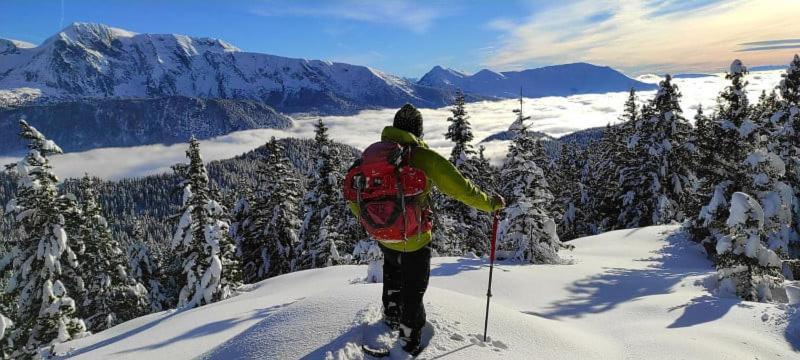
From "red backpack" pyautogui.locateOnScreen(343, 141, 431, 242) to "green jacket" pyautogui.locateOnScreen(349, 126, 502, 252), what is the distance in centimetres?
8

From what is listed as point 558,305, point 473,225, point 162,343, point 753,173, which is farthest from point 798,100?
point 162,343

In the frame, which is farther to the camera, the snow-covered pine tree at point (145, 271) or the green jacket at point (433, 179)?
the snow-covered pine tree at point (145, 271)

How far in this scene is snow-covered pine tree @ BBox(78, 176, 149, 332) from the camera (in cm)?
3083

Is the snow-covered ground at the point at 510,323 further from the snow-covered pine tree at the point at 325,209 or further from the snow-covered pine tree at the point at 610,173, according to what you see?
the snow-covered pine tree at the point at 610,173

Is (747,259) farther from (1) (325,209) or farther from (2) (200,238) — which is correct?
(1) (325,209)

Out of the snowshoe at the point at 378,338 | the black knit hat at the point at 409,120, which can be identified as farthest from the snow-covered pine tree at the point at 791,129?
the snowshoe at the point at 378,338

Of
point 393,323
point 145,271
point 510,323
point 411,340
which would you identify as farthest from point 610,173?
point 145,271

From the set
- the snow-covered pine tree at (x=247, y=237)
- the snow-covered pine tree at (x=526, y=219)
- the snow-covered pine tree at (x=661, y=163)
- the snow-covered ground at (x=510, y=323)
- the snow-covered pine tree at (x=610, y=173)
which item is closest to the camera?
the snow-covered ground at (x=510, y=323)

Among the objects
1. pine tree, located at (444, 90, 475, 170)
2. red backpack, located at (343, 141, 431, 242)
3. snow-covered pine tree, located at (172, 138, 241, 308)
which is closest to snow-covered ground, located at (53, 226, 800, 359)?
red backpack, located at (343, 141, 431, 242)

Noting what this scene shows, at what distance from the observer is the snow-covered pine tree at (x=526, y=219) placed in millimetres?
16875

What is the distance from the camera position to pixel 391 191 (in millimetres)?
4867

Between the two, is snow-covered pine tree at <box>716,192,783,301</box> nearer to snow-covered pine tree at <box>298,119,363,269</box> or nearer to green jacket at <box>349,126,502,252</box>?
green jacket at <box>349,126,502,252</box>

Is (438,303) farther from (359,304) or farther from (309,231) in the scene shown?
(309,231)

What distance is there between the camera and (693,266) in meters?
18.2
